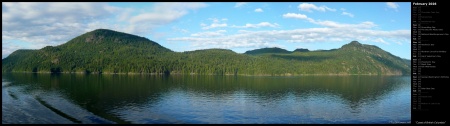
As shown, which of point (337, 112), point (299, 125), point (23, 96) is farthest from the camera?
point (23, 96)

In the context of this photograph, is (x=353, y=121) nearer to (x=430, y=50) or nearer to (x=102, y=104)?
(x=430, y=50)

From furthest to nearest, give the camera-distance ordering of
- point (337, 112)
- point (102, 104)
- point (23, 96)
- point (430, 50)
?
point (23, 96) → point (102, 104) → point (337, 112) → point (430, 50)

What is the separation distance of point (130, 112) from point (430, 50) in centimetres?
4041

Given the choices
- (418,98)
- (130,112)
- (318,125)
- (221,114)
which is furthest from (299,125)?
(130,112)

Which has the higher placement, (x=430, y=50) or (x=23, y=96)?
(x=430, y=50)

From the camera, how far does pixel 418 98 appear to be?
24328 millimetres

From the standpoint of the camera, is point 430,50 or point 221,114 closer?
point 430,50

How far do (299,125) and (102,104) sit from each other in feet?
114

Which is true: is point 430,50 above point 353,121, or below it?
above

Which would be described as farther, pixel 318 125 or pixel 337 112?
pixel 337 112

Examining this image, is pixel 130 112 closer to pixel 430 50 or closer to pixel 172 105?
pixel 172 105

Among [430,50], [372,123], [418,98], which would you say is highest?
[430,50]

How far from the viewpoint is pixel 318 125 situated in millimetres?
43562

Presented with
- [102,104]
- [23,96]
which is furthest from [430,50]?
[23,96]
